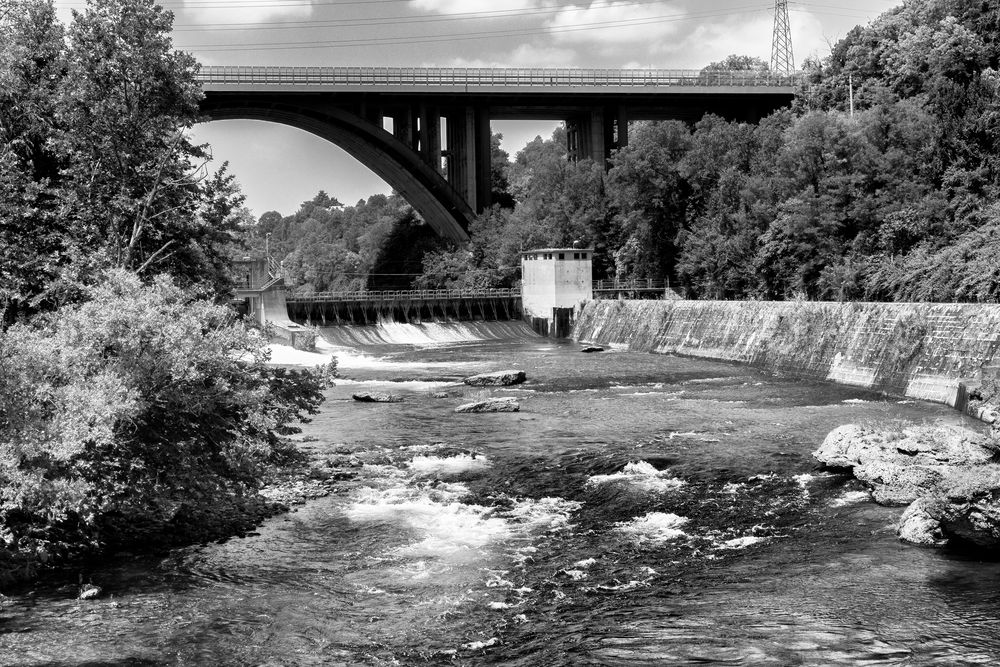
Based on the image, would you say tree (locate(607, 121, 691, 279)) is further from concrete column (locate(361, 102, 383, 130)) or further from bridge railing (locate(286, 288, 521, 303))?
concrete column (locate(361, 102, 383, 130))

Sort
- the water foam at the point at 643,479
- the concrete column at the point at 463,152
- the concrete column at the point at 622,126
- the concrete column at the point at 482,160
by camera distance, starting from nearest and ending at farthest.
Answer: the water foam at the point at 643,479
the concrete column at the point at 463,152
the concrete column at the point at 482,160
the concrete column at the point at 622,126

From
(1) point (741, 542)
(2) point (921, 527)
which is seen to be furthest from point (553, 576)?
(2) point (921, 527)

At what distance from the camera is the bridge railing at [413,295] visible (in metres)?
61.4

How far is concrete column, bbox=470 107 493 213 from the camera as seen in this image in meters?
77.4

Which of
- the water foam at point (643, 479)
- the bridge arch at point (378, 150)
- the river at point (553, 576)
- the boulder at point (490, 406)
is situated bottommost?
the river at point (553, 576)

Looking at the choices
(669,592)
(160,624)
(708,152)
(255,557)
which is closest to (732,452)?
(669,592)

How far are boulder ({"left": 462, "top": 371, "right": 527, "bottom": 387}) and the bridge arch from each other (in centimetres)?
3959

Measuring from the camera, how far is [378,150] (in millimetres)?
73000

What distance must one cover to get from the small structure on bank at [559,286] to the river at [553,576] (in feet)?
127

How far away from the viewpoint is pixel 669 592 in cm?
1189

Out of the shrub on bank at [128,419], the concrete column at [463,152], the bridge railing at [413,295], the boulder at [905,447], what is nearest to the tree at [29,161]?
the shrub on bank at [128,419]

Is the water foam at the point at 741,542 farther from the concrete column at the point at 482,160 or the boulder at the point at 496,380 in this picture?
the concrete column at the point at 482,160

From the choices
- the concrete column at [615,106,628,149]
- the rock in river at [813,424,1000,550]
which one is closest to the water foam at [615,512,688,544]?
the rock in river at [813,424,1000,550]

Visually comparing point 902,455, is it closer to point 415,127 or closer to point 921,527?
point 921,527
